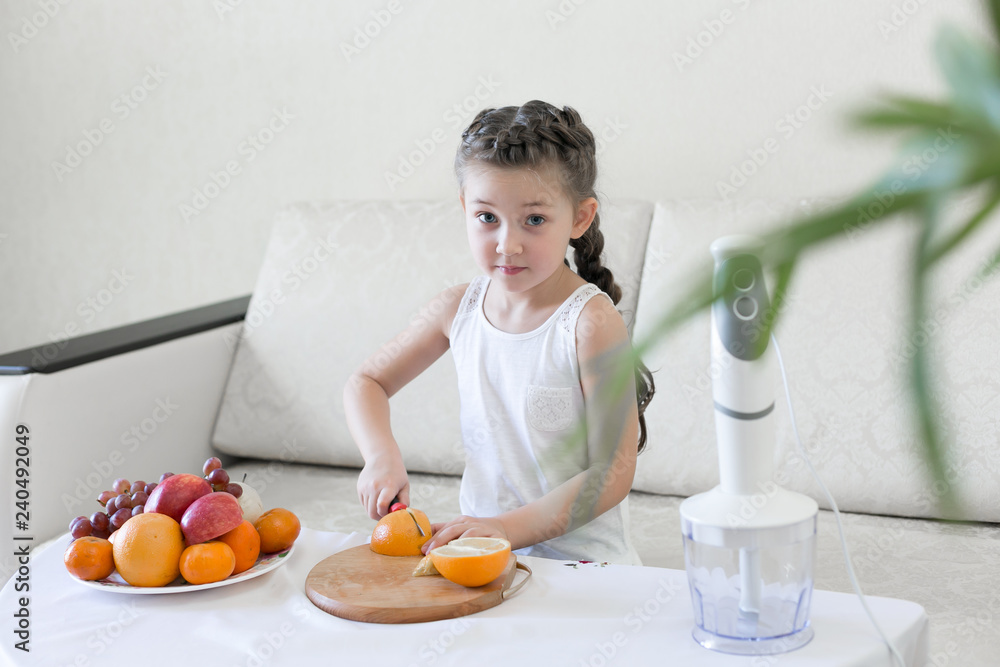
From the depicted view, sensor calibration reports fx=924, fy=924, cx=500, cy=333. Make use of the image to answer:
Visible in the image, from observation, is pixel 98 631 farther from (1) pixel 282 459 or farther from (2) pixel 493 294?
(1) pixel 282 459

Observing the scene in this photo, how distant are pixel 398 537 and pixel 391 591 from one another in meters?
0.10

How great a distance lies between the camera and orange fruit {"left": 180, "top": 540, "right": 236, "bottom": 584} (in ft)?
2.96

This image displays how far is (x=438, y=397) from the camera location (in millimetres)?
1835

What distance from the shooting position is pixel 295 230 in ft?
6.77

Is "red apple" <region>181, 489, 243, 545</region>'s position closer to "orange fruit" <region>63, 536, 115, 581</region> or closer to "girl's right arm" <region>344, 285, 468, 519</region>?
"orange fruit" <region>63, 536, 115, 581</region>

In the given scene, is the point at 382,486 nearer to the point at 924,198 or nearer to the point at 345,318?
the point at 345,318

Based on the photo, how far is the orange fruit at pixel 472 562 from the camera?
87cm

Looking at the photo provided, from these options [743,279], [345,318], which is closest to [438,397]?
[345,318]

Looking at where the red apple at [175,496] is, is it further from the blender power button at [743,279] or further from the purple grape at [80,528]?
the blender power button at [743,279]

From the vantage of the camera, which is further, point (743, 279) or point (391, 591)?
point (391, 591)

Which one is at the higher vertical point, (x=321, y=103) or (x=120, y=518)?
(x=321, y=103)

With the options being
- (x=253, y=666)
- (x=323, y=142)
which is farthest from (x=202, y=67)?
(x=253, y=666)

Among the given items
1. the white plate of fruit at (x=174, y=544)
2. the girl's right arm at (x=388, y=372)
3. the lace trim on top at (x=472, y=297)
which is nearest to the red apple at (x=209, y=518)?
the white plate of fruit at (x=174, y=544)

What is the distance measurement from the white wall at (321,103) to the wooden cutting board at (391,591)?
119cm
